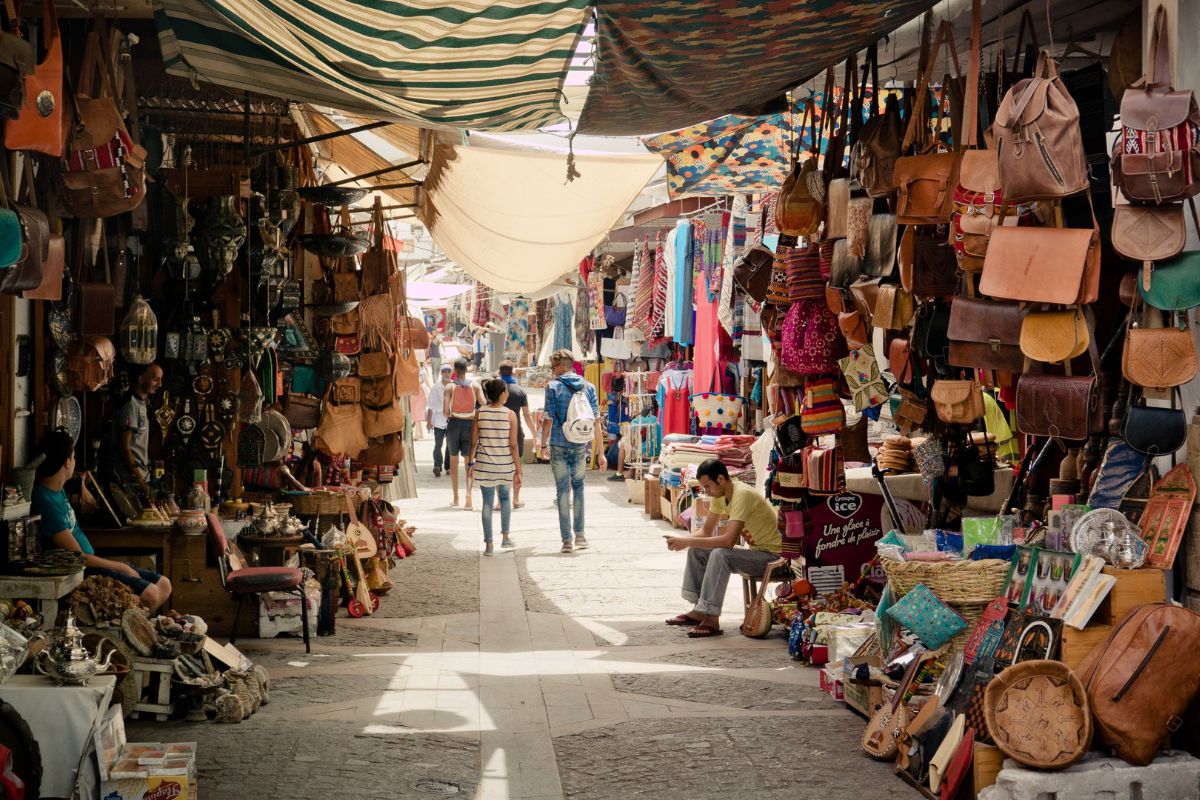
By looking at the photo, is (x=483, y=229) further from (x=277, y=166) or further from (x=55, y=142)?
(x=55, y=142)

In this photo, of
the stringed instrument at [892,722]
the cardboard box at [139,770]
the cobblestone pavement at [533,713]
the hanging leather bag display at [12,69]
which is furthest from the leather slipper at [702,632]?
the hanging leather bag display at [12,69]

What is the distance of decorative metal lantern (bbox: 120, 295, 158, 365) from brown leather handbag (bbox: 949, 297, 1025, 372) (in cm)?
450

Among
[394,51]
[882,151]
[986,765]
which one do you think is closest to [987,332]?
[882,151]

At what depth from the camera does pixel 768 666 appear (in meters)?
7.88

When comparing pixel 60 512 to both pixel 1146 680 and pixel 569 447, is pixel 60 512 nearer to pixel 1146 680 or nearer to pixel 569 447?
pixel 1146 680

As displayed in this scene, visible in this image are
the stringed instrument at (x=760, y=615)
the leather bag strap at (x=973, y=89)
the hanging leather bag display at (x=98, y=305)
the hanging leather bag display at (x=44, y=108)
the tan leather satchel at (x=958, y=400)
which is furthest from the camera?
the stringed instrument at (x=760, y=615)

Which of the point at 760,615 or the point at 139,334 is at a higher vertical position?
the point at 139,334

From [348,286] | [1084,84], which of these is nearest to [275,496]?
[348,286]

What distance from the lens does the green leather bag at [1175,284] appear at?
4457 millimetres

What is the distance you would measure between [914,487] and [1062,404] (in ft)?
12.7

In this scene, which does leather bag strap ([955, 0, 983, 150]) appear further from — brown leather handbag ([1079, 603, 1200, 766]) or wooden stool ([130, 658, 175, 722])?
wooden stool ([130, 658, 175, 722])

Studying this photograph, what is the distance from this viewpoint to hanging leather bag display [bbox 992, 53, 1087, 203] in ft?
14.7

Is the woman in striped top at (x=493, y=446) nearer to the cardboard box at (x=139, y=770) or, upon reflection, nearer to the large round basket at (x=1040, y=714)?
the cardboard box at (x=139, y=770)

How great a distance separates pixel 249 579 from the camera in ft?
26.0
